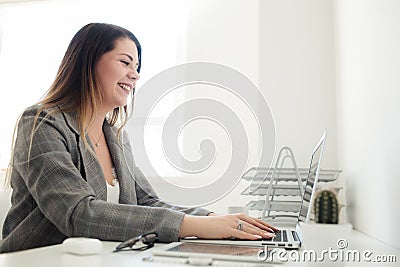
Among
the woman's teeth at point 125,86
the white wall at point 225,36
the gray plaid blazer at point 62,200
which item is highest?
the white wall at point 225,36

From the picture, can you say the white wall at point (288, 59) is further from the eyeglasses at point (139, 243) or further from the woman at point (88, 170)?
the eyeglasses at point (139, 243)

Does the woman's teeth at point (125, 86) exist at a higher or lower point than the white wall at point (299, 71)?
lower

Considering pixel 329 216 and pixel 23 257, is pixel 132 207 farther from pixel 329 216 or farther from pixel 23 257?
pixel 329 216

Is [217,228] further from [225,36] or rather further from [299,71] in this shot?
[225,36]

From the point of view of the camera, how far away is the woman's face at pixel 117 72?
4.13 feet

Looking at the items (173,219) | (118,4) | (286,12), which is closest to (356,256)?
(173,219)

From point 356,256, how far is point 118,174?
2.37ft

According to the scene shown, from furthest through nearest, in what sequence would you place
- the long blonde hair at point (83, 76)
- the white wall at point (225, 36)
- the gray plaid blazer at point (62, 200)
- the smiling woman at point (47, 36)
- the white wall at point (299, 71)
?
1. the smiling woman at point (47, 36)
2. the white wall at point (225, 36)
3. the white wall at point (299, 71)
4. the long blonde hair at point (83, 76)
5. the gray plaid blazer at point (62, 200)

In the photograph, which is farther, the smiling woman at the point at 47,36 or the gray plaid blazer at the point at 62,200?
the smiling woman at the point at 47,36

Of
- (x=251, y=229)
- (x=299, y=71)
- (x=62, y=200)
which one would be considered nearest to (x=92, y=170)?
(x=62, y=200)

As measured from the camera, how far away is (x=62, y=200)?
91 centimetres

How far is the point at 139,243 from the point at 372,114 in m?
0.81

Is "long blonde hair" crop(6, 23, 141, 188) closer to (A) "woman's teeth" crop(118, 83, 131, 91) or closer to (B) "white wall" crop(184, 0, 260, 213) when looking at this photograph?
(A) "woman's teeth" crop(118, 83, 131, 91)

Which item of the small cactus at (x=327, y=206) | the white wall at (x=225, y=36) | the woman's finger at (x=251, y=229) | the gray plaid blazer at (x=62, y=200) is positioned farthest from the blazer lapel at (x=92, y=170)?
the white wall at (x=225, y=36)
